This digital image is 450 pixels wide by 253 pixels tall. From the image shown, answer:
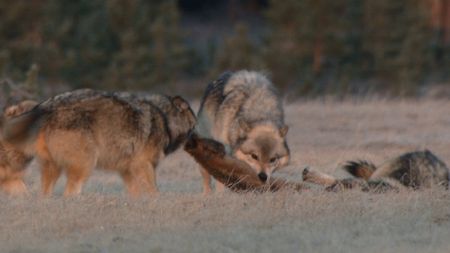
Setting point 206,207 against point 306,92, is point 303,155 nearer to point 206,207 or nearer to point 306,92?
point 206,207

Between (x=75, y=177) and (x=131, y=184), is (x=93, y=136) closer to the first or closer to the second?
(x=75, y=177)

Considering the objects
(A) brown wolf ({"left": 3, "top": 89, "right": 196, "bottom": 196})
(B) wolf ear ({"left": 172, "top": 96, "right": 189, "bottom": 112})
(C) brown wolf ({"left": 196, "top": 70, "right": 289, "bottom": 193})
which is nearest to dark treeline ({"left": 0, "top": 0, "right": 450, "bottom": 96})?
(C) brown wolf ({"left": 196, "top": 70, "right": 289, "bottom": 193})

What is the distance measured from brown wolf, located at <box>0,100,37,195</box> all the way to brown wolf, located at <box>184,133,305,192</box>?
167 cm

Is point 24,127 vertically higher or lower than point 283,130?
higher

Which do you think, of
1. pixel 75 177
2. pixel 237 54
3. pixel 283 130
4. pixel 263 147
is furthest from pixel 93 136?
pixel 237 54

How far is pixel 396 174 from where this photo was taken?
11516mm

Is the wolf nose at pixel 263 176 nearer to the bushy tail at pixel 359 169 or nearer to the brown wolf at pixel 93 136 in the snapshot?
the brown wolf at pixel 93 136

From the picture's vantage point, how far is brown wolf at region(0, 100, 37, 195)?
425 inches

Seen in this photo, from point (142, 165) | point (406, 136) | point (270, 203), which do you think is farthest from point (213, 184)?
point (406, 136)

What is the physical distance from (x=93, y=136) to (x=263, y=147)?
7.55 ft

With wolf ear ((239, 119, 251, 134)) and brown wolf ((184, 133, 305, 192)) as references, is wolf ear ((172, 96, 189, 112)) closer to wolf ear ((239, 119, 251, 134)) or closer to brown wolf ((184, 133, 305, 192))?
brown wolf ((184, 133, 305, 192))

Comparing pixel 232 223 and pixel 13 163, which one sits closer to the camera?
pixel 232 223

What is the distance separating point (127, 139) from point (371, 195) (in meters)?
2.40

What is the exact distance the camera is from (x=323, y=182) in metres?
11.2
